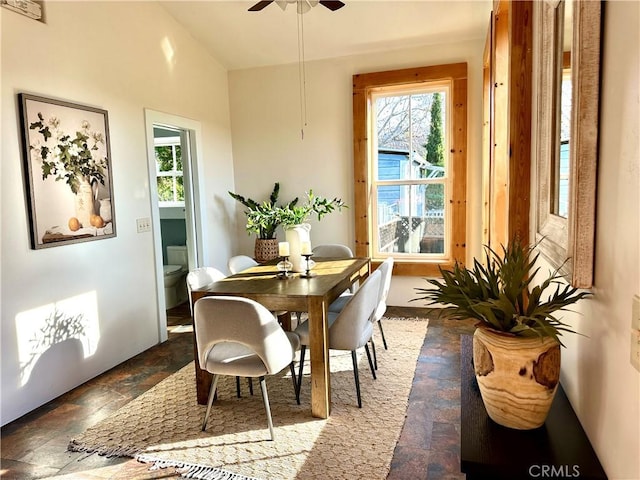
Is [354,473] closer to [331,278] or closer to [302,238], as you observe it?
[331,278]

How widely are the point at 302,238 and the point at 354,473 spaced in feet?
5.22

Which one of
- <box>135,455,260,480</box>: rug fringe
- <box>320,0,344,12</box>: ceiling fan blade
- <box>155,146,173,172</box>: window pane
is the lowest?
<box>135,455,260,480</box>: rug fringe

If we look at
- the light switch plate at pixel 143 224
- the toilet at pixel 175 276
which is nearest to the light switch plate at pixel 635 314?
the light switch plate at pixel 143 224

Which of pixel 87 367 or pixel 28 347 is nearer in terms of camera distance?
pixel 28 347

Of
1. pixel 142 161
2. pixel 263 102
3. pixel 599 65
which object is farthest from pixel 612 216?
pixel 263 102

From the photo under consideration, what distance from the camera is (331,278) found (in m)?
2.87

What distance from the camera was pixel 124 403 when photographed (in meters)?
2.85

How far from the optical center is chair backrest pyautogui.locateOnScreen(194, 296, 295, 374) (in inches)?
85.0

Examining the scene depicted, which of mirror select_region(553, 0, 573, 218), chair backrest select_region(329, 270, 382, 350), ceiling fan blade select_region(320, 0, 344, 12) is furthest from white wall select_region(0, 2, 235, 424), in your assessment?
mirror select_region(553, 0, 573, 218)

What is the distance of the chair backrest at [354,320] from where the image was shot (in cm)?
255

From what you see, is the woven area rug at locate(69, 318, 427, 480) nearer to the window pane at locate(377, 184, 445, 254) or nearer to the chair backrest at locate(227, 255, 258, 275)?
the chair backrest at locate(227, 255, 258, 275)

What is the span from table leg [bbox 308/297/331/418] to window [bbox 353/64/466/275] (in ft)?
8.03

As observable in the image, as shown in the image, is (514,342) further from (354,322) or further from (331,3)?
(331,3)

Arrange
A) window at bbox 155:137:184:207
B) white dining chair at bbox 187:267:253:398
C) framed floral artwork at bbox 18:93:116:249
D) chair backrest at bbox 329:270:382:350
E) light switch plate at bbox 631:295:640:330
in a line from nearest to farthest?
light switch plate at bbox 631:295:640:330
chair backrest at bbox 329:270:382:350
framed floral artwork at bbox 18:93:116:249
white dining chair at bbox 187:267:253:398
window at bbox 155:137:184:207
